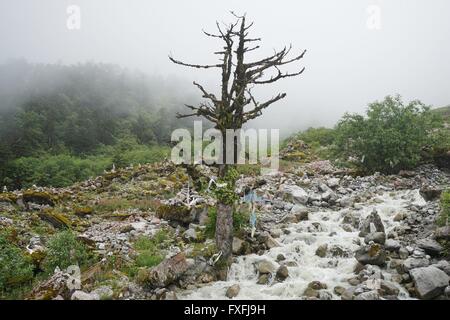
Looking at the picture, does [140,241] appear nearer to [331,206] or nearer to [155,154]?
[331,206]

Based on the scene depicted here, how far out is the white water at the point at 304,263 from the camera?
31.9 ft

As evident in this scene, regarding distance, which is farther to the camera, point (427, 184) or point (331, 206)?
point (427, 184)

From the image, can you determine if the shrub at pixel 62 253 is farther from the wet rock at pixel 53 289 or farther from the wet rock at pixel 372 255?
the wet rock at pixel 372 255

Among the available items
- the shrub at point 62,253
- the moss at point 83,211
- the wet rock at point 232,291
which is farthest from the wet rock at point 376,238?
the moss at point 83,211

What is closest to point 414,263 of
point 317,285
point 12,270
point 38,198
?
point 317,285

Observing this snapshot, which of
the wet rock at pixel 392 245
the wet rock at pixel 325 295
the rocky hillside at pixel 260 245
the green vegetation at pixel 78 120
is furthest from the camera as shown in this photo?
the green vegetation at pixel 78 120

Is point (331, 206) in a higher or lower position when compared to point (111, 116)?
lower

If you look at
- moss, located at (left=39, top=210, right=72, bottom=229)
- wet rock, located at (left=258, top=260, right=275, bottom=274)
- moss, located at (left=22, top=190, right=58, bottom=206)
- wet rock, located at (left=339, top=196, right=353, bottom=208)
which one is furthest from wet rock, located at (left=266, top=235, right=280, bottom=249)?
moss, located at (left=22, top=190, right=58, bottom=206)

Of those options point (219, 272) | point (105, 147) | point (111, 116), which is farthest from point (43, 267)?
point (111, 116)

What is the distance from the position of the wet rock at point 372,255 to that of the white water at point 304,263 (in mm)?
309

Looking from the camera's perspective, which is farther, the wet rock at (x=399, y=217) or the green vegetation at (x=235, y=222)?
the wet rock at (x=399, y=217)

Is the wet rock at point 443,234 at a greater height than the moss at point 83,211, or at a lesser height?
greater
